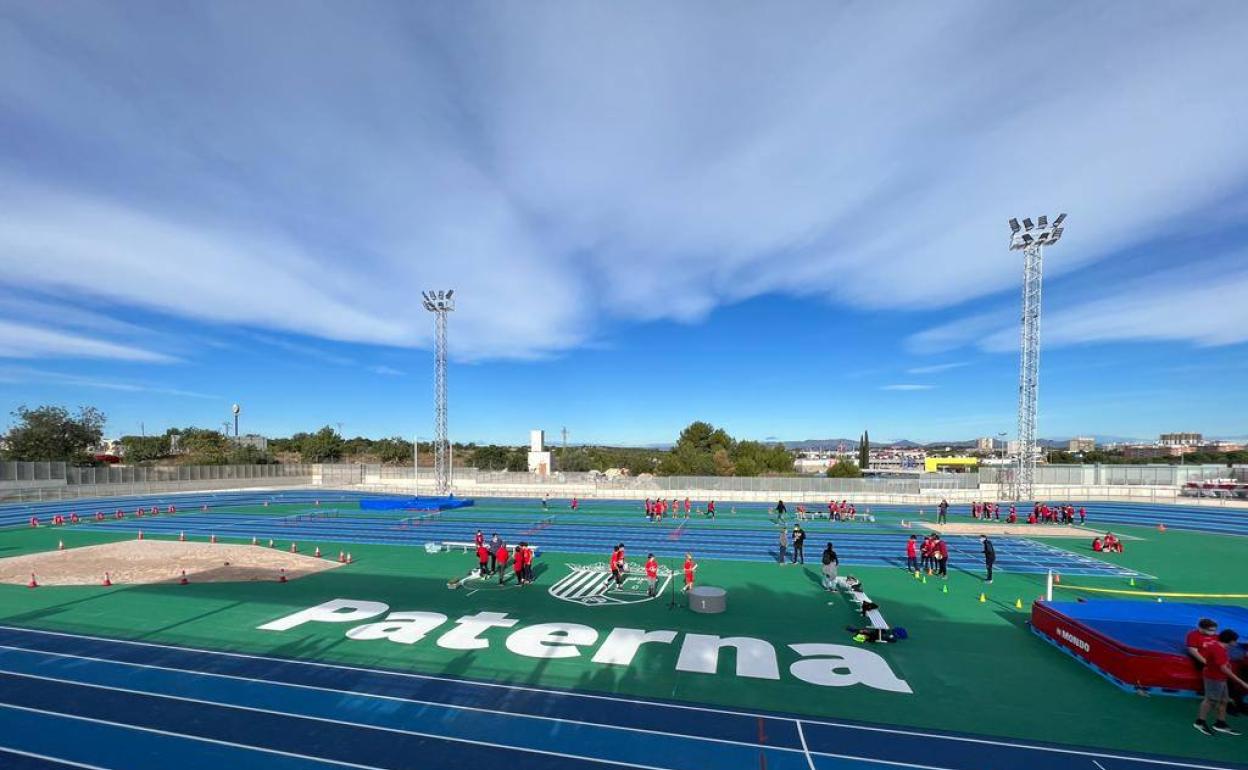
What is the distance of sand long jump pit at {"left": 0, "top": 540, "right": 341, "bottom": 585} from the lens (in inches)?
709

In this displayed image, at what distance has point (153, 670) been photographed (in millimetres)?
10844

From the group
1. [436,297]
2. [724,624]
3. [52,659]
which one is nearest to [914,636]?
[724,624]

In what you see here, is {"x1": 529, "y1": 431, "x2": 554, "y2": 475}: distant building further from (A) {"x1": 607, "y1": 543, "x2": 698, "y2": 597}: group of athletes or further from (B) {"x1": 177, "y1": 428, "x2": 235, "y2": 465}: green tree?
(A) {"x1": 607, "y1": 543, "x2": 698, "y2": 597}: group of athletes

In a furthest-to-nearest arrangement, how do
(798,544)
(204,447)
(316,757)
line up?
(204,447) → (798,544) → (316,757)

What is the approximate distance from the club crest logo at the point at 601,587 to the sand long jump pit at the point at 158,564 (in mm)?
8610

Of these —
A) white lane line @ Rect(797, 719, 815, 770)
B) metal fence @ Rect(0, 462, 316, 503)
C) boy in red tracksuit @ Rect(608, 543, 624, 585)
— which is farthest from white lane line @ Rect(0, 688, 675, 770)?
metal fence @ Rect(0, 462, 316, 503)

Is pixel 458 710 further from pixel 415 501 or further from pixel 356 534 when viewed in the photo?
pixel 415 501

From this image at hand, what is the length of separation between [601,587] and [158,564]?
15565 mm

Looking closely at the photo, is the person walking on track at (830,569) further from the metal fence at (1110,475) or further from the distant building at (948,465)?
the distant building at (948,465)

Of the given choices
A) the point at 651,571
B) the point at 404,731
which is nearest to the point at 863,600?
the point at 651,571

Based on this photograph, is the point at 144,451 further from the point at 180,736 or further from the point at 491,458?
the point at 180,736

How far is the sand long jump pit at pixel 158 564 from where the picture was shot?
1800cm

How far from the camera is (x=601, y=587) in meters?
17.2

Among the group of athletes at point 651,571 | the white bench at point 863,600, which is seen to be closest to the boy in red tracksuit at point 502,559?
the group of athletes at point 651,571
